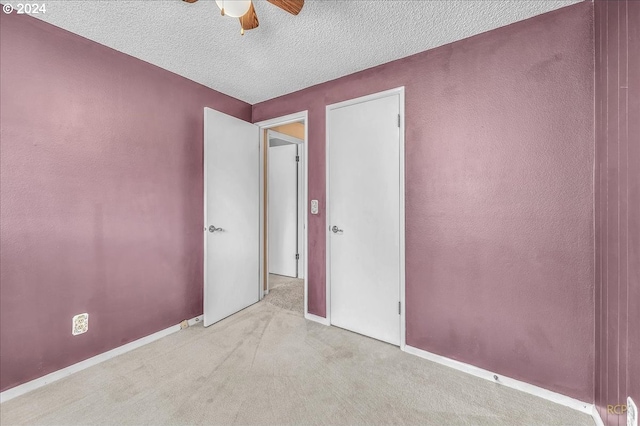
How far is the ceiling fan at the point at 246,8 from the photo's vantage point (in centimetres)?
120

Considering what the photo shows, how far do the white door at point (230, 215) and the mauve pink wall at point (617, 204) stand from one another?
2778 mm

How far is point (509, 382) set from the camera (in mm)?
1829

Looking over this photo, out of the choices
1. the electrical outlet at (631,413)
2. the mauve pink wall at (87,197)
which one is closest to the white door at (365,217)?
the electrical outlet at (631,413)

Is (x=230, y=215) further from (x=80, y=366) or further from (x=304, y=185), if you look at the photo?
(x=80, y=366)

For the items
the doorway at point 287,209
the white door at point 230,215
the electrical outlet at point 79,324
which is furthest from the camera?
the doorway at point 287,209

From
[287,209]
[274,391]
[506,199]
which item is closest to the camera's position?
[274,391]

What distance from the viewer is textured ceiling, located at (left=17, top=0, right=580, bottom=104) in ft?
5.51

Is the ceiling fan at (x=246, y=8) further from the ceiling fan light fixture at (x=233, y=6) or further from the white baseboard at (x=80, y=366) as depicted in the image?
the white baseboard at (x=80, y=366)

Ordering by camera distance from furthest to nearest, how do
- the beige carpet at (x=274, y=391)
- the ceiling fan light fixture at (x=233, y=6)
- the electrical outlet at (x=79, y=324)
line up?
the electrical outlet at (x=79, y=324) < the beige carpet at (x=274, y=391) < the ceiling fan light fixture at (x=233, y=6)

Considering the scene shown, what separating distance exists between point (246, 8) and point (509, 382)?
2.67 meters

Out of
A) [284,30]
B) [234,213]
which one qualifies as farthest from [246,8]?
[234,213]

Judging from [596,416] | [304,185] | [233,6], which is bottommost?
[596,416]

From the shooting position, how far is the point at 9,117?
66.6 inches

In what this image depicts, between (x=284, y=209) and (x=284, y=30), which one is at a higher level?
(x=284, y=30)
